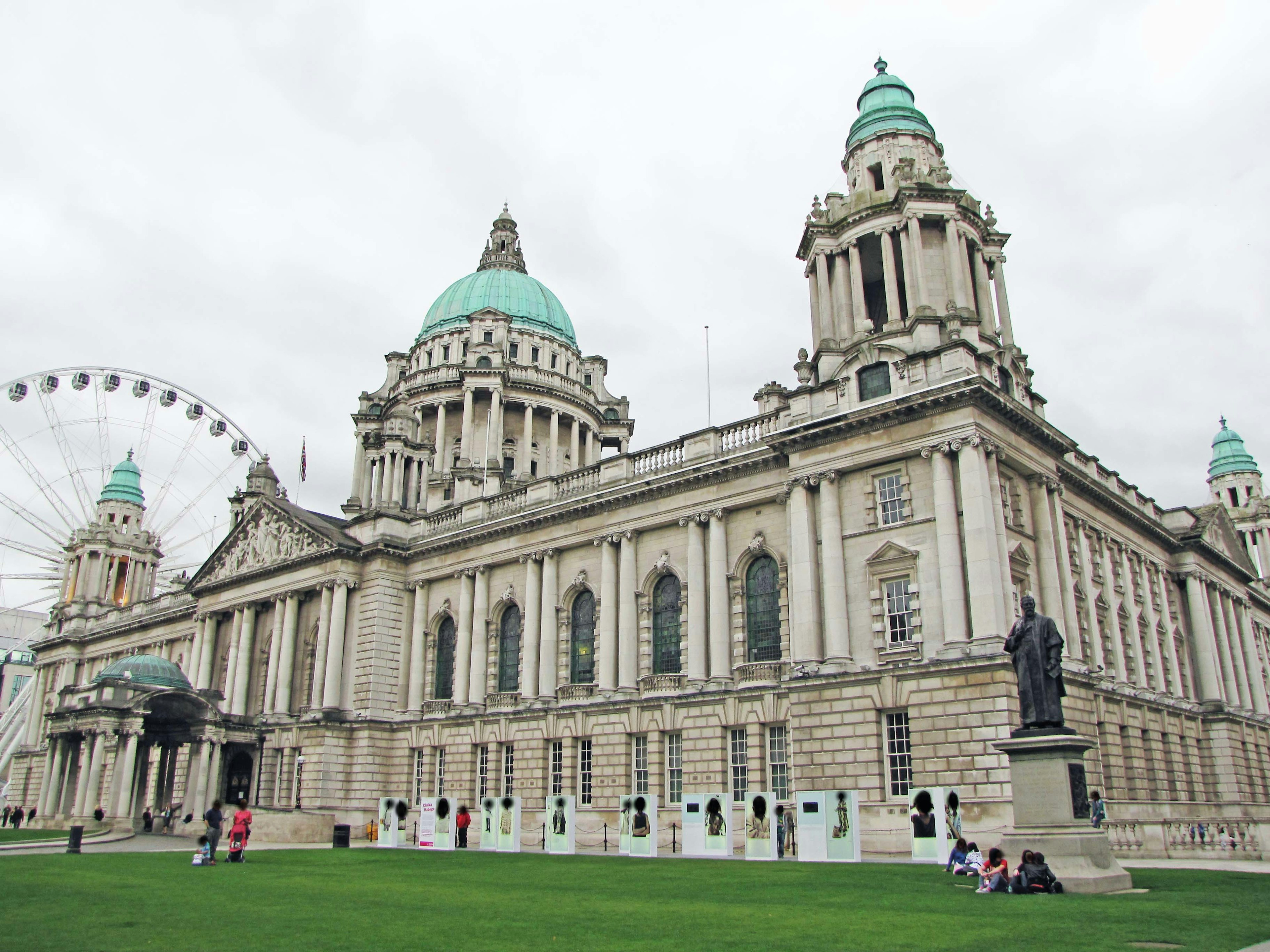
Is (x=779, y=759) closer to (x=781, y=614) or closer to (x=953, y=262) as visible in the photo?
(x=781, y=614)

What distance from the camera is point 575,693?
42969 mm

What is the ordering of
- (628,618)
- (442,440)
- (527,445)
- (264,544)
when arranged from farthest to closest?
(442,440), (527,445), (264,544), (628,618)

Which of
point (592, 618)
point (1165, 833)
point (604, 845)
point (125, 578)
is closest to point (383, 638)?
point (592, 618)

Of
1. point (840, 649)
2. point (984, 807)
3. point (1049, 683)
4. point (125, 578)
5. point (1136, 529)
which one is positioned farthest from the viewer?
point (125, 578)

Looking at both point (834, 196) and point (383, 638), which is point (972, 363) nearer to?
point (834, 196)

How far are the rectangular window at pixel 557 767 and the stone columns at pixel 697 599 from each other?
7713 mm

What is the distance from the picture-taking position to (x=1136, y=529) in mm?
47312

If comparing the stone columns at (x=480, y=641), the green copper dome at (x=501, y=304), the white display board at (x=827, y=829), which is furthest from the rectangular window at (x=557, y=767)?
the green copper dome at (x=501, y=304)

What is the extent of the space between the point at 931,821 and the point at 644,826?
983cm

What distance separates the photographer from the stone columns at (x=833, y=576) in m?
33.2

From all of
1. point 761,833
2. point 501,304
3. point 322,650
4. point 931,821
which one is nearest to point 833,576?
point 761,833

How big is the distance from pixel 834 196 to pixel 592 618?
68.7 feet

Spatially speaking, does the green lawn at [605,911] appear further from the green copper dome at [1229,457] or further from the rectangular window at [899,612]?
the green copper dome at [1229,457]

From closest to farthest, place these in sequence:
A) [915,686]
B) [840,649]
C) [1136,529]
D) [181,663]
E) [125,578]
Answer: [915,686] → [840,649] → [1136,529] → [181,663] → [125,578]
